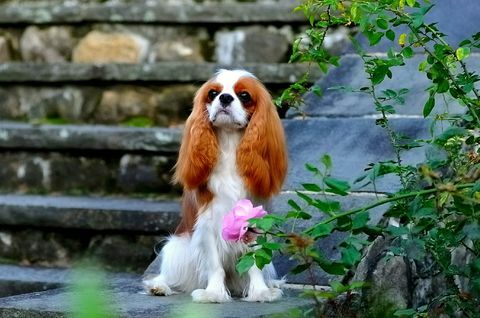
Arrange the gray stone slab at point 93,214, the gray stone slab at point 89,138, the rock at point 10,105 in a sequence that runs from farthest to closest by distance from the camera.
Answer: the rock at point 10,105 < the gray stone slab at point 89,138 < the gray stone slab at point 93,214

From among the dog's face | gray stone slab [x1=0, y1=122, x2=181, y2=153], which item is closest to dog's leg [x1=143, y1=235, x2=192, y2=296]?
the dog's face

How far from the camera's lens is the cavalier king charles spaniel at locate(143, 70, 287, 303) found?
3.07m

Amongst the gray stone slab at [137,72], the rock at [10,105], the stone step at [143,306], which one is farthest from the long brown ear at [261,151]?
the rock at [10,105]

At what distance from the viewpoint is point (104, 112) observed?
4.92 m

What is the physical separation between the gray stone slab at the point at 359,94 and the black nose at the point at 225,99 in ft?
3.16

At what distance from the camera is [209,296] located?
10.0 ft

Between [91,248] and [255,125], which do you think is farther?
[91,248]

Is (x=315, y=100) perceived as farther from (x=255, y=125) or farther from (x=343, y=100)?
(x=255, y=125)

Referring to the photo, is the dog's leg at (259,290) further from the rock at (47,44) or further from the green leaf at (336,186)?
the rock at (47,44)

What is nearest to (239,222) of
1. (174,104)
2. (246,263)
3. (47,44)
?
(246,263)

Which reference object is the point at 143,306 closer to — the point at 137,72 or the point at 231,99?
the point at 231,99

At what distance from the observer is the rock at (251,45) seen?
4.81 m

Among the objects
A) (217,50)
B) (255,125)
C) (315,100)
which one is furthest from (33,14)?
(255,125)

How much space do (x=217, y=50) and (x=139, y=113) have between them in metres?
0.52
